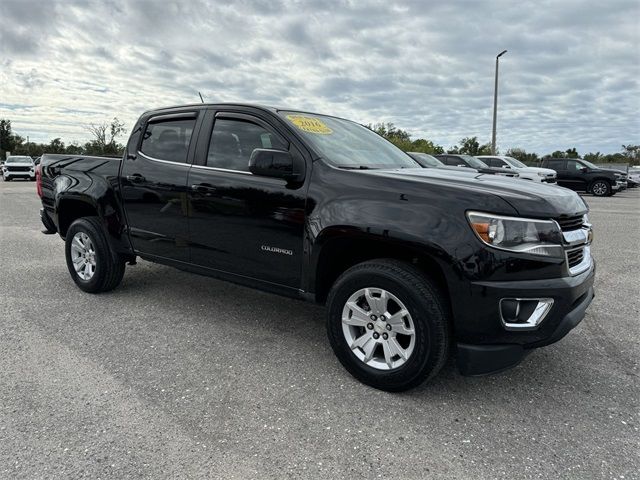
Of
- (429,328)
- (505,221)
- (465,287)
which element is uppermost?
(505,221)

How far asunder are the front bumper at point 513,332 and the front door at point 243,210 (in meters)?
1.24

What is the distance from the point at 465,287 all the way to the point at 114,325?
9.51ft

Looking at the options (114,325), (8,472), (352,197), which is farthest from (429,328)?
(114,325)

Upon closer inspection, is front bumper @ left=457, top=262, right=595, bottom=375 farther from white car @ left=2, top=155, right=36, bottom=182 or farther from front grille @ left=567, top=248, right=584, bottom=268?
white car @ left=2, top=155, right=36, bottom=182

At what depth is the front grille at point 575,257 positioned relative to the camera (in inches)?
109

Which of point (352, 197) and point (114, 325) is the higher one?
point (352, 197)

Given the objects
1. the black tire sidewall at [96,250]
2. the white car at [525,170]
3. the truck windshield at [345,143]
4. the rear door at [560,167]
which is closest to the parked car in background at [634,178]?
the rear door at [560,167]

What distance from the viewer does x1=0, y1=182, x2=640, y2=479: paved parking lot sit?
90.8 inches

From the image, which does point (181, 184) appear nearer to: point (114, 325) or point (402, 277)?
point (114, 325)

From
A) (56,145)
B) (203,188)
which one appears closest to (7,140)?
(56,145)

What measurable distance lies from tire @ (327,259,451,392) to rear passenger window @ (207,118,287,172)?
121 cm

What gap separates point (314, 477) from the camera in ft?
7.24

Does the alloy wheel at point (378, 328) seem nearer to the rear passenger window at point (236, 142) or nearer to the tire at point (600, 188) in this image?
the rear passenger window at point (236, 142)

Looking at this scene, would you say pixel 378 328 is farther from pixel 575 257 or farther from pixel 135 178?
pixel 135 178
